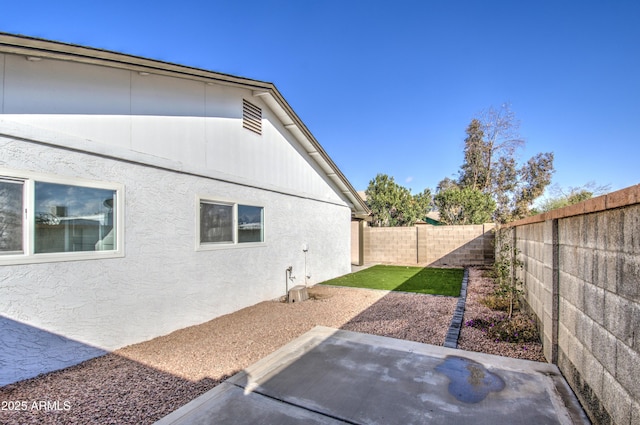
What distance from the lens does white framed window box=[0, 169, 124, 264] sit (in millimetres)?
3791

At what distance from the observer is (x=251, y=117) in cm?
805

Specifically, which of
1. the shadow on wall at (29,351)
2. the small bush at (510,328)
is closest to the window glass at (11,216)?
the shadow on wall at (29,351)

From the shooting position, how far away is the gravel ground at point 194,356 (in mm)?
3244

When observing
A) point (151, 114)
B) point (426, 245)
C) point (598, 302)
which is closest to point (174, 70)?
point (151, 114)

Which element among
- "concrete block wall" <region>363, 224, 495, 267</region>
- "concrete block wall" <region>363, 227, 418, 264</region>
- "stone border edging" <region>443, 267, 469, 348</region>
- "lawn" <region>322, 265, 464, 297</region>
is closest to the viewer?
"stone border edging" <region>443, 267, 469, 348</region>

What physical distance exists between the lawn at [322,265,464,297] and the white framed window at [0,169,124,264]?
7650mm

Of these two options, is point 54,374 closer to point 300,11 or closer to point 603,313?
point 603,313

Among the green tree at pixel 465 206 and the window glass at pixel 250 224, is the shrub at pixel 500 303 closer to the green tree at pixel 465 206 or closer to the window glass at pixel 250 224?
the window glass at pixel 250 224

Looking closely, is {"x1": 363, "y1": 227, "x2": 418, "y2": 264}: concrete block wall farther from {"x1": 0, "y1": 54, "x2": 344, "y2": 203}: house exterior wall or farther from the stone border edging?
{"x1": 0, "y1": 54, "x2": 344, "y2": 203}: house exterior wall

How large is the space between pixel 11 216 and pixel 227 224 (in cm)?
372

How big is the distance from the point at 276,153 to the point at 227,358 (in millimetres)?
5954

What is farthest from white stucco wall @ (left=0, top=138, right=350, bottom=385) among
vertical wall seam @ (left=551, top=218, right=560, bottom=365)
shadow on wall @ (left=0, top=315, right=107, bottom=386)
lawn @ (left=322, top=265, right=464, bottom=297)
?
vertical wall seam @ (left=551, top=218, right=560, bottom=365)

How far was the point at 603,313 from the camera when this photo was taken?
8.75ft

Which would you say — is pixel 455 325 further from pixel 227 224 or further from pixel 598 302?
pixel 227 224
